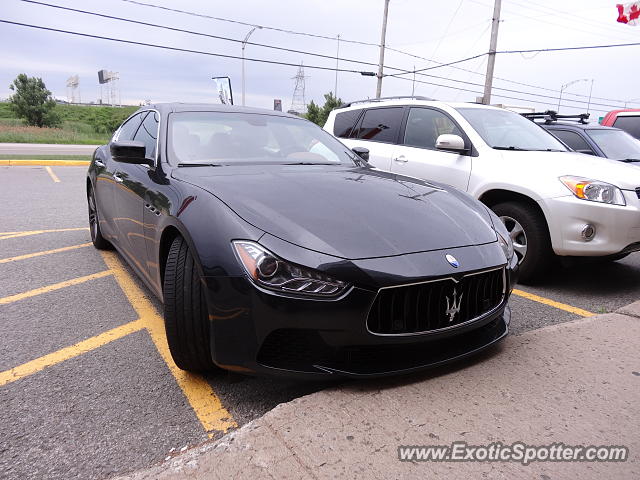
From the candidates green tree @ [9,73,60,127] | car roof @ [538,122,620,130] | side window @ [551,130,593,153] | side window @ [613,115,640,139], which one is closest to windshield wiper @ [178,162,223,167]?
side window @ [551,130,593,153]

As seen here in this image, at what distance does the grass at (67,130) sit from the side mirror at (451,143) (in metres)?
28.0

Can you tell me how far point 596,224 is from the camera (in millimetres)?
3658

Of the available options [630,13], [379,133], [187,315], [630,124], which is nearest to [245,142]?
[187,315]

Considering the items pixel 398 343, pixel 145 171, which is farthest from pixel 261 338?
pixel 145 171

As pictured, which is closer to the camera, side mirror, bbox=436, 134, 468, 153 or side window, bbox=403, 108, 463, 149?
side mirror, bbox=436, 134, 468, 153

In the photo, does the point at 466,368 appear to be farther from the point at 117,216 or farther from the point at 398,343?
the point at 117,216

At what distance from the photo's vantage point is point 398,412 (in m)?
1.92

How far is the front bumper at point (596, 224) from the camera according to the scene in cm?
364

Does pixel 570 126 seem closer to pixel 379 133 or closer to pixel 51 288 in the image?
pixel 379 133

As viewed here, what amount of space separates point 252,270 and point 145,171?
5.14 ft

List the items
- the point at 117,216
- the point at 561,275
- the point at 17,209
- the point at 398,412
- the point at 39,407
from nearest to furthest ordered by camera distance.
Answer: the point at 398,412
the point at 39,407
the point at 117,216
the point at 561,275
the point at 17,209

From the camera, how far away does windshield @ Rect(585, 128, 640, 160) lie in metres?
6.53

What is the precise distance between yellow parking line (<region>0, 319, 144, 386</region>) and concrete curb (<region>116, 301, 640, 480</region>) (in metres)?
1.20

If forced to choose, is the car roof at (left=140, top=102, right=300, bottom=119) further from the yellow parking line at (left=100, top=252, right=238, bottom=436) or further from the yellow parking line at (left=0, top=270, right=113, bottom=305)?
the yellow parking line at (left=0, top=270, right=113, bottom=305)
